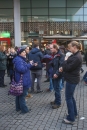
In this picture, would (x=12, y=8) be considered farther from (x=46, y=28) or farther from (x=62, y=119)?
(x=62, y=119)

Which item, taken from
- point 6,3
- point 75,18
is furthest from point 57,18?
point 6,3

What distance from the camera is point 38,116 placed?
5922 millimetres

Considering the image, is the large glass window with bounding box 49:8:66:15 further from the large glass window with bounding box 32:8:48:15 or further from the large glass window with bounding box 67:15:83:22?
the large glass window with bounding box 67:15:83:22

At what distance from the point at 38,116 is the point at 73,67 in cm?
172

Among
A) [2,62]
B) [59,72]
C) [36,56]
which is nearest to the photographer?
[59,72]

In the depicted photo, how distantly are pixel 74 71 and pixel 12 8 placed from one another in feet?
62.7

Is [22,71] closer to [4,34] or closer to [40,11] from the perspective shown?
[4,34]

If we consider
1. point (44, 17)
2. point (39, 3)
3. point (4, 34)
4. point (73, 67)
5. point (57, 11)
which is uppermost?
point (39, 3)

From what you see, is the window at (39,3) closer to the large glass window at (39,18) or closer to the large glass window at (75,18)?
the large glass window at (39,18)

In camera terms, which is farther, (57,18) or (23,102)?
(57,18)

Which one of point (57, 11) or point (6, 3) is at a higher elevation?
point (6, 3)

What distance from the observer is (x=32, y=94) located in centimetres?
848

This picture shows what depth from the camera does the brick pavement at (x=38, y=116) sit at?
5219 millimetres

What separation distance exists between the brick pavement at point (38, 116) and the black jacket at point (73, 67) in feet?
3.53
